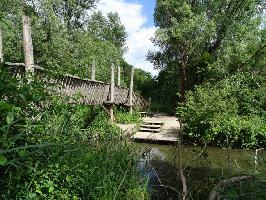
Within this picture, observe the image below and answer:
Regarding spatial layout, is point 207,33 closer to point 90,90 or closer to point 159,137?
point 159,137

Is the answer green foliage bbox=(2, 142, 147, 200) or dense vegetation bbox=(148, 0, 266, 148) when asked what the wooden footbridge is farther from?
dense vegetation bbox=(148, 0, 266, 148)

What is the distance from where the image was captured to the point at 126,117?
Result: 22.1 meters

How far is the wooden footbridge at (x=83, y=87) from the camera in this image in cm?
846

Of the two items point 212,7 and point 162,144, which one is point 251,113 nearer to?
point 162,144

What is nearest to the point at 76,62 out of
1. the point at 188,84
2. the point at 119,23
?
the point at 188,84

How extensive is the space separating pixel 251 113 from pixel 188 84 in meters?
8.90

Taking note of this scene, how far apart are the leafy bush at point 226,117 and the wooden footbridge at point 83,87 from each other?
3.86 meters

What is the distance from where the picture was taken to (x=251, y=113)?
17703 mm

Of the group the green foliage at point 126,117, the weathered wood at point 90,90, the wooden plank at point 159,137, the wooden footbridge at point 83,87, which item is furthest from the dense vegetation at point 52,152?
the green foliage at point 126,117

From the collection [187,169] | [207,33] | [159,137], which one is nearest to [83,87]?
[159,137]

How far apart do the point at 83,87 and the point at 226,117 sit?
628cm

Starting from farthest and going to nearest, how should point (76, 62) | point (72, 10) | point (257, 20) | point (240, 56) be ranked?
point (72, 10)
point (76, 62)
point (257, 20)
point (240, 56)

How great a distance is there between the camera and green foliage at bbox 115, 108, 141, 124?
2166cm

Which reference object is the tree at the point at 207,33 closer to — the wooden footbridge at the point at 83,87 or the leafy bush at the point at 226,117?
the wooden footbridge at the point at 83,87
